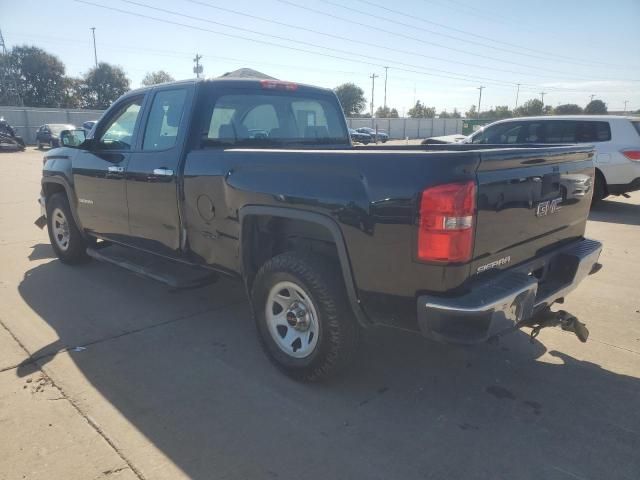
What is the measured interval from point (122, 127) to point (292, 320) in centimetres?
280

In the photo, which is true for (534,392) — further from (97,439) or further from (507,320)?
(97,439)

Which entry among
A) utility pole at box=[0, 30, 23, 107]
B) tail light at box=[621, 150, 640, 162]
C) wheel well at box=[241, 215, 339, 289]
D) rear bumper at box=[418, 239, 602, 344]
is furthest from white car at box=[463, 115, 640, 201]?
utility pole at box=[0, 30, 23, 107]

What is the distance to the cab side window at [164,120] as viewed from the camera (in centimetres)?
395

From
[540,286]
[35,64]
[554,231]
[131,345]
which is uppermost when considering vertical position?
[35,64]

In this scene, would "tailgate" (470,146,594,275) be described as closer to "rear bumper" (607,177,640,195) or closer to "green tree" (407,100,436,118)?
"rear bumper" (607,177,640,195)

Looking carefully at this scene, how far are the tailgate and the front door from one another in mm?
3246

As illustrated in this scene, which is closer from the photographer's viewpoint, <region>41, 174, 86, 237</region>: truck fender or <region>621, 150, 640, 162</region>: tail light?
<region>41, 174, 86, 237</region>: truck fender

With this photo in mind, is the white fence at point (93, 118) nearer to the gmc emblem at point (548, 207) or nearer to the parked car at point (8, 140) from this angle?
the parked car at point (8, 140)

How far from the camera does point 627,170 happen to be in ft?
29.5

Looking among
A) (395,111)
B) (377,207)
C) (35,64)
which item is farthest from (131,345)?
(395,111)

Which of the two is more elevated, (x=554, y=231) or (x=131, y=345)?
(x=554, y=231)

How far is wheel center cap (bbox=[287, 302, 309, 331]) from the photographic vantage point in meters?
3.11

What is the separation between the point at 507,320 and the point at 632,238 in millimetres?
5977

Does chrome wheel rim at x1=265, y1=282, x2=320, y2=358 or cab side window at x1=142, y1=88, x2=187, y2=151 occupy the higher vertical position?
cab side window at x1=142, y1=88, x2=187, y2=151
